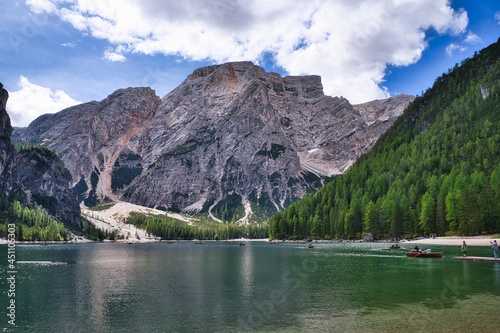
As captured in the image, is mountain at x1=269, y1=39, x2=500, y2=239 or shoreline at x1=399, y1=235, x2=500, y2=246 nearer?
shoreline at x1=399, y1=235, x2=500, y2=246

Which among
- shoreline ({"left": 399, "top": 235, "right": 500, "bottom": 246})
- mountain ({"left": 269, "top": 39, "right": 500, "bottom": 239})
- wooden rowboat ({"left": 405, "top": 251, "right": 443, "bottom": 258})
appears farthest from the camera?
mountain ({"left": 269, "top": 39, "right": 500, "bottom": 239})

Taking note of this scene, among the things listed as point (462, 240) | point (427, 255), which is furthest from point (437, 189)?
point (427, 255)

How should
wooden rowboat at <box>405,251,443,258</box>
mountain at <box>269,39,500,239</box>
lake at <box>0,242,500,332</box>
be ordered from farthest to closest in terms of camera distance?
mountain at <box>269,39,500,239</box>, wooden rowboat at <box>405,251,443,258</box>, lake at <box>0,242,500,332</box>

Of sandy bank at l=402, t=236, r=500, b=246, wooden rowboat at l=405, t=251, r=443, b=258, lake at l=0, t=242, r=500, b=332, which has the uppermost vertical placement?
lake at l=0, t=242, r=500, b=332

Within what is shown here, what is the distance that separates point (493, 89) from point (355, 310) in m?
199

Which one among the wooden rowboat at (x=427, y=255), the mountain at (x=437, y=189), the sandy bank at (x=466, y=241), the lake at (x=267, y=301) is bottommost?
the sandy bank at (x=466, y=241)

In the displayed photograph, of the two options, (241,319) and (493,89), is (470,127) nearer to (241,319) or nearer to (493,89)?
(493,89)

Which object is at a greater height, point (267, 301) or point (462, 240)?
point (267, 301)

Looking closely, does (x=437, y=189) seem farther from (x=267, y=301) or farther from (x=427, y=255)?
(x=267, y=301)

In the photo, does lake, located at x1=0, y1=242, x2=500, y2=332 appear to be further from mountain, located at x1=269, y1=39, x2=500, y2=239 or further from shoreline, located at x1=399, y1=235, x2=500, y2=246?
mountain, located at x1=269, y1=39, x2=500, y2=239

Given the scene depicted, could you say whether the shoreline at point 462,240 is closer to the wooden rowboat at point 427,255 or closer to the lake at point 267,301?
the wooden rowboat at point 427,255

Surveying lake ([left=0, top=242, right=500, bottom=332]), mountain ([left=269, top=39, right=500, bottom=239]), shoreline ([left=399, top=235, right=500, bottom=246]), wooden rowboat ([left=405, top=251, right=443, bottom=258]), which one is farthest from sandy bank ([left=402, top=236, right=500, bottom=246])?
lake ([left=0, top=242, right=500, bottom=332])

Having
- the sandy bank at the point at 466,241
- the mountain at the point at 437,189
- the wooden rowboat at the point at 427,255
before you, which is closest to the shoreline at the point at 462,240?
the sandy bank at the point at 466,241

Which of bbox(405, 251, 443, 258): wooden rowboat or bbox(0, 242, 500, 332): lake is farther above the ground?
bbox(0, 242, 500, 332): lake
